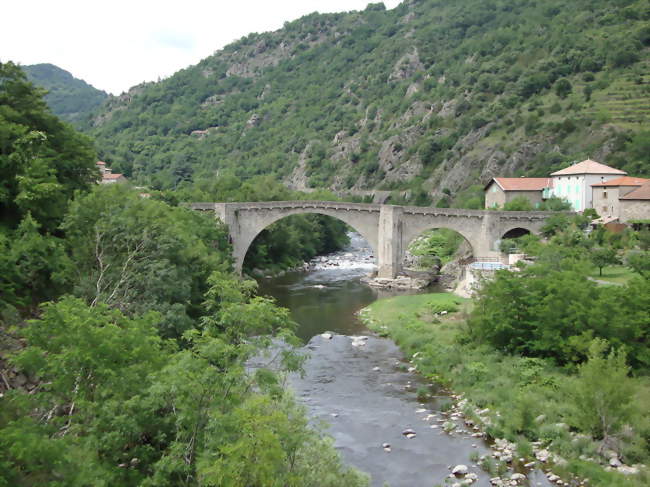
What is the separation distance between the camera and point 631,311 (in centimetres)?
2139

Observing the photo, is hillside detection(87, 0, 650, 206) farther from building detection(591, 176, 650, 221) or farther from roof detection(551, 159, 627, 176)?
building detection(591, 176, 650, 221)

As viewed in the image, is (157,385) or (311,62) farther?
(311,62)

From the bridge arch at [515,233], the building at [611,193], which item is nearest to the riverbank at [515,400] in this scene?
the building at [611,193]

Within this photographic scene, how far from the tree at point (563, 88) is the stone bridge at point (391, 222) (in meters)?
32.8

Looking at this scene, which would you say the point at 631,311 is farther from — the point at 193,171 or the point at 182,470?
the point at 193,171

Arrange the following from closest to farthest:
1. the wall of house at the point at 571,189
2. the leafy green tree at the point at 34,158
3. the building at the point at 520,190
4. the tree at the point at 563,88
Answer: the leafy green tree at the point at 34,158, the wall of house at the point at 571,189, the building at the point at 520,190, the tree at the point at 563,88

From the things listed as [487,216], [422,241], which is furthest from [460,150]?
[487,216]

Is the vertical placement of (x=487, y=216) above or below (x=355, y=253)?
above

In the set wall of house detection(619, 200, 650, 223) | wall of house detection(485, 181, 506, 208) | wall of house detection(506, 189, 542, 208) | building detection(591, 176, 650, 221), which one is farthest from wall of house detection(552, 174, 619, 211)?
wall of house detection(619, 200, 650, 223)

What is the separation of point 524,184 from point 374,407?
3448cm

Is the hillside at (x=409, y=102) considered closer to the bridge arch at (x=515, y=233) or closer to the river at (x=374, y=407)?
the bridge arch at (x=515, y=233)

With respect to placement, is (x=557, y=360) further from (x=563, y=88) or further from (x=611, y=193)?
(x=563, y=88)

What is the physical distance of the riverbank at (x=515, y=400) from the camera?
1557 cm

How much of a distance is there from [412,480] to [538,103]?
66.0 meters
